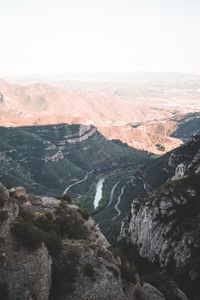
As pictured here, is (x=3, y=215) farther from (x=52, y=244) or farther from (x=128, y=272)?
(x=128, y=272)

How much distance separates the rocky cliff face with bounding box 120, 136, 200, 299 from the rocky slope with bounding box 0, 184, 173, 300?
28.0 m

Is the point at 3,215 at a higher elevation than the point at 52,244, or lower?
higher

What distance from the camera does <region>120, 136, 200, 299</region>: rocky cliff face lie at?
85.3 metres

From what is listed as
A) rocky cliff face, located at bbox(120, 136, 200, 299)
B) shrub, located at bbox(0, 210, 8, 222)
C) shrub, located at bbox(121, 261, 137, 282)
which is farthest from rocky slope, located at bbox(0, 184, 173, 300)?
rocky cliff face, located at bbox(120, 136, 200, 299)

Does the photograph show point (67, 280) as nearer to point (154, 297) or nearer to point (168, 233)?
point (154, 297)

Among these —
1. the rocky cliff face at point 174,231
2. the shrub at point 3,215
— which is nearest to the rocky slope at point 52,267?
the shrub at point 3,215

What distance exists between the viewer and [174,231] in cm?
9950

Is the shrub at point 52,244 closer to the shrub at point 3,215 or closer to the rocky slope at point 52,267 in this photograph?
the rocky slope at point 52,267

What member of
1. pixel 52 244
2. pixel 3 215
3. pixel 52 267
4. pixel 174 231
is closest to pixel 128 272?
pixel 52 244

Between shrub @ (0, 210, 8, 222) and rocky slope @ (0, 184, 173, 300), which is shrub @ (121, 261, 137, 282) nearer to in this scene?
rocky slope @ (0, 184, 173, 300)

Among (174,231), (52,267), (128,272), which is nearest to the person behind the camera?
(52,267)

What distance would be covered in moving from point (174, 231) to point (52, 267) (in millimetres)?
54207

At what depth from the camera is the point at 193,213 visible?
335ft

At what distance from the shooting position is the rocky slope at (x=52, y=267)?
44.1 meters
